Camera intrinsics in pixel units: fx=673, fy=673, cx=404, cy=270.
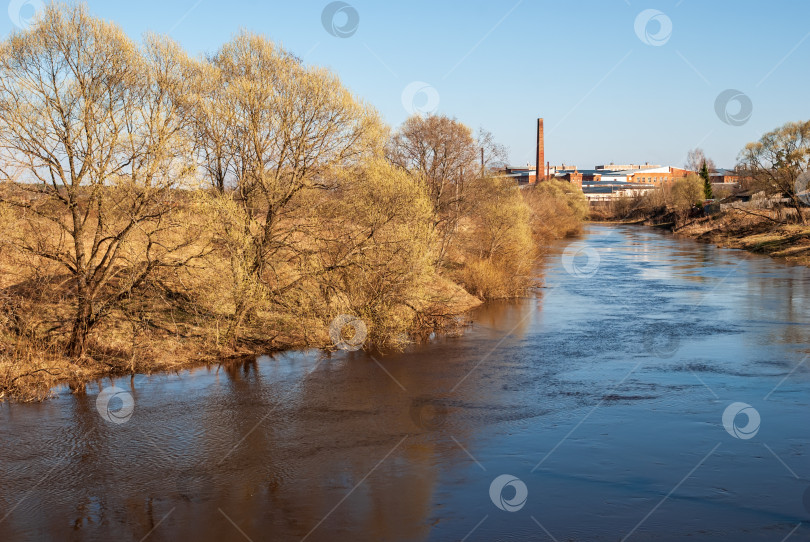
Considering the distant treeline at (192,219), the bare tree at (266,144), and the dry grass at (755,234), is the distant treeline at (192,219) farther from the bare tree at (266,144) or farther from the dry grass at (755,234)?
the dry grass at (755,234)

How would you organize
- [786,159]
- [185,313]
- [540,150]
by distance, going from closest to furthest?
[185,313]
[786,159]
[540,150]

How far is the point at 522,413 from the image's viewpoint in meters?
14.5

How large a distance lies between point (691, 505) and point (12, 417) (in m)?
13.3

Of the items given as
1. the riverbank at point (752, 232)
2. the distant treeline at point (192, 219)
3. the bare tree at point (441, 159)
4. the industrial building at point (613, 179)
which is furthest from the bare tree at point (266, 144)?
the industrial building at point (613, 179)

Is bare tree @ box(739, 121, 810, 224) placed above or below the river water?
above

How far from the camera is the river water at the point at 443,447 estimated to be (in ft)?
32.6

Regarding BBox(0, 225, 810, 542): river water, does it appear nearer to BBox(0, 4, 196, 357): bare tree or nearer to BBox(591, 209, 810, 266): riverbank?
BBox(0, 4, 196, 357): bare tree

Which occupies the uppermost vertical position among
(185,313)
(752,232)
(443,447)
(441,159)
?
(441,159)

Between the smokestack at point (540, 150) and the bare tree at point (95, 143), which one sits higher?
the smokestack at point (540, 150)

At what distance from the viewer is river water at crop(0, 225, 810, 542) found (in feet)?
32.6

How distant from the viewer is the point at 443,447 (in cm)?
1270

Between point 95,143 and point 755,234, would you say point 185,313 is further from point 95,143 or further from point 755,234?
point 755,234

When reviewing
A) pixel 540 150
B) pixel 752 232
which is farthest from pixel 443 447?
pixel 540 150

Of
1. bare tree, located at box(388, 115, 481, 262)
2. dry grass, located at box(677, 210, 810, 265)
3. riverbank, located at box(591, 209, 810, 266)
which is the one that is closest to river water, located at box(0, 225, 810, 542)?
bare tree, located at box(388, 115, 481, 262)
